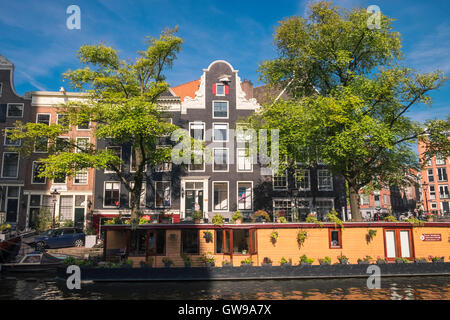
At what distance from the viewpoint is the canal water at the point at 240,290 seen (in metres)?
16.2

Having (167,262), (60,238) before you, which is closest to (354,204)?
(167,262)

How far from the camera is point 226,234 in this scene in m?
19.5

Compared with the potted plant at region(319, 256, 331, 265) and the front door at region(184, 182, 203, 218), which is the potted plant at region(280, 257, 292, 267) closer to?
the potted plant at region(319, 256, 331, 265)

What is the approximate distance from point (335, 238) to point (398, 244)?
3.85 m

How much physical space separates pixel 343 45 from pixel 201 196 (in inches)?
656

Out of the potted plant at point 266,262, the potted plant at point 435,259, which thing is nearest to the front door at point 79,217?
the potted plant at point 266,262

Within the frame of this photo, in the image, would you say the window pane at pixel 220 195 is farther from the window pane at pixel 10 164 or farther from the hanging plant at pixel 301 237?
the window pane at pixel 10 164

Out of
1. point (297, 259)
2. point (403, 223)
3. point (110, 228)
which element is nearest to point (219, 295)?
point (297, 259)

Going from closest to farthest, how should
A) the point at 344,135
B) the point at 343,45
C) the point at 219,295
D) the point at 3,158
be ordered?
the point at 219,295 → the point at 344,135 → the point at 343,45 → the point at 3,158

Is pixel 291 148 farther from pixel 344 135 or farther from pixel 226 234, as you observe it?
pixel 226 234

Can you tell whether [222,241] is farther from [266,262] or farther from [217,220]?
[266,262]

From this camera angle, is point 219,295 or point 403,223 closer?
point 219,295

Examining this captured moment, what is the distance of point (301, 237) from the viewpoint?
1948 cm

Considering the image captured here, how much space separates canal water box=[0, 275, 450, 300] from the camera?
1619cm
